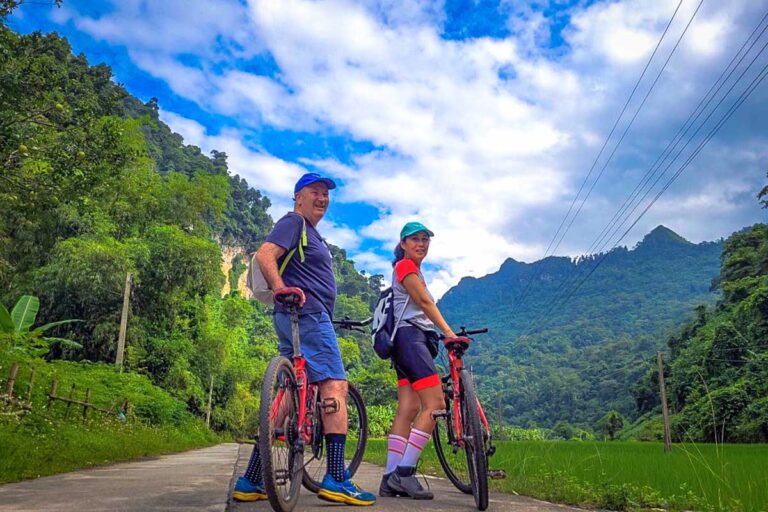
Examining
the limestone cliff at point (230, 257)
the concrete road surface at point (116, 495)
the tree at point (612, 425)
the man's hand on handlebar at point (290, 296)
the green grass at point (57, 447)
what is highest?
the limestone cliff at point (230, 257)

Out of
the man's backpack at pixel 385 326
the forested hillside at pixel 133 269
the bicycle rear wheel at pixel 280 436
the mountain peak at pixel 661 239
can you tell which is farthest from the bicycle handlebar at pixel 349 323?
the mountain peak at pixel 661 239

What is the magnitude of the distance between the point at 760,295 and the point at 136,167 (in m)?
29.2

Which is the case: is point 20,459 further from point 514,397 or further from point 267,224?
point 267,224

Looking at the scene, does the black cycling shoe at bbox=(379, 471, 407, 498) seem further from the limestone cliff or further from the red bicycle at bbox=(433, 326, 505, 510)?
the limestone cliff

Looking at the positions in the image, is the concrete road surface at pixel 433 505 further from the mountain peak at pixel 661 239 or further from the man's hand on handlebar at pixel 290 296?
the mountain peak at pixel 661 239

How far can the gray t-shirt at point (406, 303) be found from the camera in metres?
3.69

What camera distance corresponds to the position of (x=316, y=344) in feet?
9.81

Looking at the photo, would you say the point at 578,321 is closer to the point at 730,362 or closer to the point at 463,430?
the point at 730,362

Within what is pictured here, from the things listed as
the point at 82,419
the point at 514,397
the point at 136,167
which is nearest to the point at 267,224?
the point at 514,397

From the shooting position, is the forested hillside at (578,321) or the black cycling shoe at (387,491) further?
the forested hillside at (578,321)

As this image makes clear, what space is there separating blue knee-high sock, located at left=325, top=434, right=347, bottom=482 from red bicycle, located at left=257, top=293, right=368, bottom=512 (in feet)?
0.32

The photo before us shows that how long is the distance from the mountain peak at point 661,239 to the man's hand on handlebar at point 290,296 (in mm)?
152128

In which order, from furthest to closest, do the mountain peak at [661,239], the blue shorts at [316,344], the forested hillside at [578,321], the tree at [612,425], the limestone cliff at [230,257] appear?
the mountain peak at [661,239]
the limestone cliff at [230,257]
the forested hillside at [578,321]
the tree at [612,425]
the blue shorts at [316,344]

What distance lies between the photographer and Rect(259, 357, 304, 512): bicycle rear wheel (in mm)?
2367
